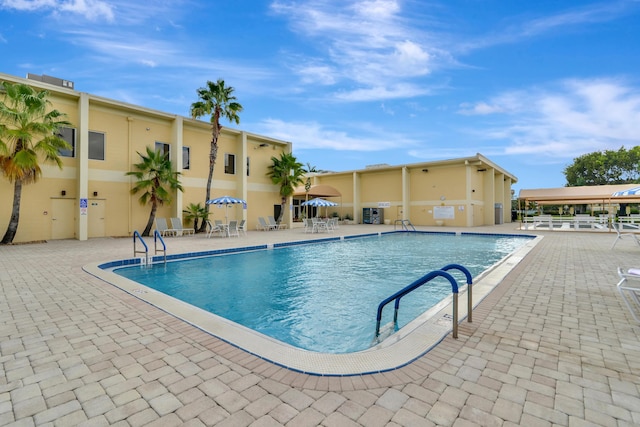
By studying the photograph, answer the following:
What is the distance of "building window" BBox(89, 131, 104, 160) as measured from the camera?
14.1m

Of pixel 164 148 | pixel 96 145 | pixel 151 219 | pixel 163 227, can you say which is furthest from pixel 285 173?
pixel 96 145

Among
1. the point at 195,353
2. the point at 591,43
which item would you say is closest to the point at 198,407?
the point at 195,353

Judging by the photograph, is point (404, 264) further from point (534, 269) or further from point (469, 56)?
point (469, 56)

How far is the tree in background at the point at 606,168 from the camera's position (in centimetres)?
3894

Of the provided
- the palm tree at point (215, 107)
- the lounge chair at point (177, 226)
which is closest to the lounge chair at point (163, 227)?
the lounge chair at point (177, 226)

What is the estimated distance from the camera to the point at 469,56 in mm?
15031

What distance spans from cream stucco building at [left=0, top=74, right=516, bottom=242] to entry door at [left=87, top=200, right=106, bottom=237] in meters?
0.04

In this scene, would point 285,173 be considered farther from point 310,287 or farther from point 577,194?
point 577,194

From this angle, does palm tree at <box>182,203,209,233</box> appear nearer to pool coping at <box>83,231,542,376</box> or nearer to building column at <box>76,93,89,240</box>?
building column at <box>76,93,89,240</box>

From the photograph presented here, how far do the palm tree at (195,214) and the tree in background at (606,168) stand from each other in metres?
48.9

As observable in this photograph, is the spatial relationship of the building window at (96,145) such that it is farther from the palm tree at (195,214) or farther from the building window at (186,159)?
the palm tree at (195,214)

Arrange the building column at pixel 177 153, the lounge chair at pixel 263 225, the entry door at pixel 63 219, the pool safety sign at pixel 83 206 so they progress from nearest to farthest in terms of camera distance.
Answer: the pool safety sign at pixel 83 206 < the entry door at pixel 63 219 < the building column at pixel 177 153 < the lounge chair at pixel 263 225

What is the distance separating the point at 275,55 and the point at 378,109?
13.0 m

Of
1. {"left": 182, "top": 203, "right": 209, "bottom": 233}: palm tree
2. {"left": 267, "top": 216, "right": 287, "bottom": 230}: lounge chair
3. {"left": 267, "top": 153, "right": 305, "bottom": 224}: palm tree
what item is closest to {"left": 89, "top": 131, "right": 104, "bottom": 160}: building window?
{"left": 182, "top": 203, "right": 209, "bottom": 233}: palm tree
